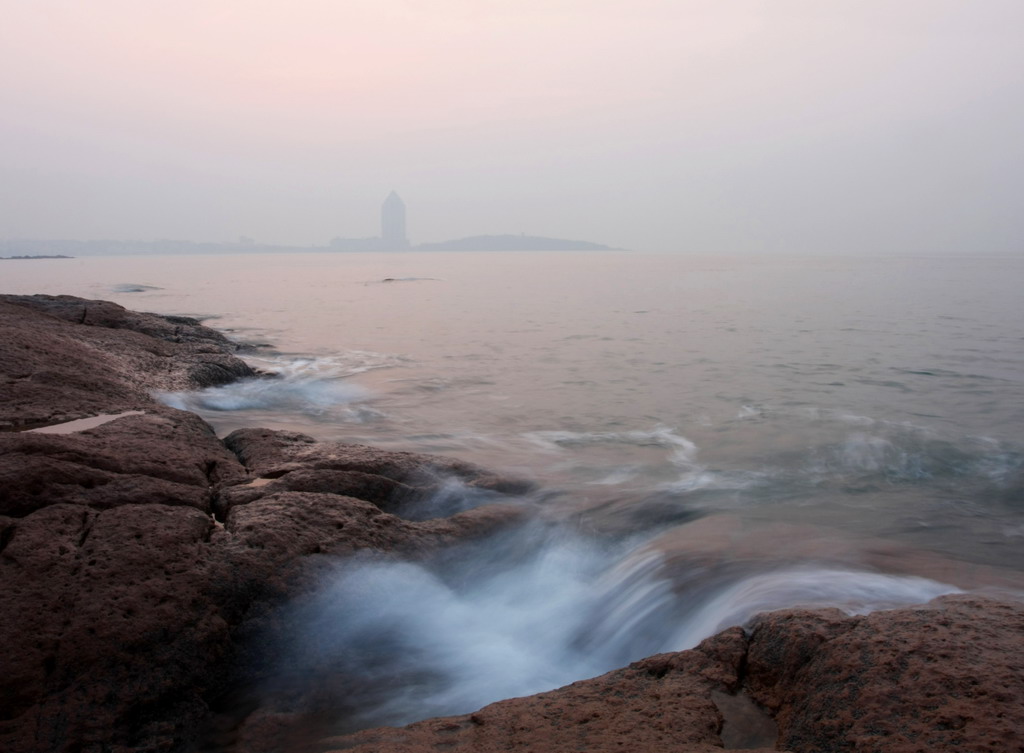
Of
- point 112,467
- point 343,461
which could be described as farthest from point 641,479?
point 112,467

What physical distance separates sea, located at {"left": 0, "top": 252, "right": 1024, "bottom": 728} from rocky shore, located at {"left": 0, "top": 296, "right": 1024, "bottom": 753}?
0.30 meters

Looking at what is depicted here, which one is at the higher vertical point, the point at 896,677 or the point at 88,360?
the point at 88,360

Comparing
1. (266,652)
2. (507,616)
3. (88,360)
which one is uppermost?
(88,360)

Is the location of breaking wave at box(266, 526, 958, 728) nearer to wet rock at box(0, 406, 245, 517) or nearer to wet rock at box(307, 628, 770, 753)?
wet rock at box(307, 628, 770, 753)

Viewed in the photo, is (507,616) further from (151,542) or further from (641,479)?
Answer: (641,479)

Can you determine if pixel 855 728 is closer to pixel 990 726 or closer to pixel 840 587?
pixel 990 726

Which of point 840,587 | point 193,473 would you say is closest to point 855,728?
point 840,587

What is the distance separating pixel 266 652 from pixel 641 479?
4046 mm

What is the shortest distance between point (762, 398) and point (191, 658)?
8.63 m

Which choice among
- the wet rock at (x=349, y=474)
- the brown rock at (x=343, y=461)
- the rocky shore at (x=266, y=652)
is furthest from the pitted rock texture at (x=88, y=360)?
the rocky shore at (x=266, y=652)

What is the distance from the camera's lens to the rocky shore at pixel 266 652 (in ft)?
7.81

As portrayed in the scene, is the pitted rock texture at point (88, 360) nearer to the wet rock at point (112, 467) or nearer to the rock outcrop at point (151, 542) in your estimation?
the rock outcrop at point (151, 542)

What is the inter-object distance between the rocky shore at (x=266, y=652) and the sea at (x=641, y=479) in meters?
0.30

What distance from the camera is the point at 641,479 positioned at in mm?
6457
